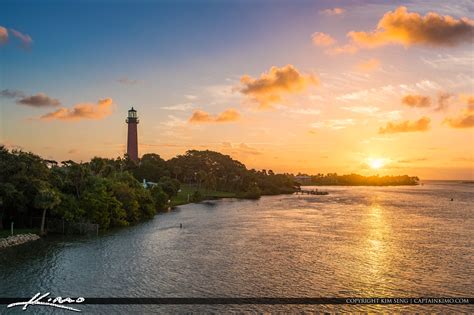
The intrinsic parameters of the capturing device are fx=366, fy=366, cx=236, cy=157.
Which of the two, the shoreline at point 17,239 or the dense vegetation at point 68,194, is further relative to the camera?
the dense vegetation at point 68,194

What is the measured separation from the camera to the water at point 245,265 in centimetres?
3306

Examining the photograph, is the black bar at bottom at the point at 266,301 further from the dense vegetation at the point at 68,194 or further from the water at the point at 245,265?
the dense vegetation at the point at 68,194

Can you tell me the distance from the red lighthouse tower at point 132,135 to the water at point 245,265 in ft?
266

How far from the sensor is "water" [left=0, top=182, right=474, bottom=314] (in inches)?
1302

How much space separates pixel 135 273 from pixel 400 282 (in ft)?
89.0

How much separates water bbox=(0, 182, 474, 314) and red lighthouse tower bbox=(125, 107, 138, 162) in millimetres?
81101

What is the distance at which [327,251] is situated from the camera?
165 feet

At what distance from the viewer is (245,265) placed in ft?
139

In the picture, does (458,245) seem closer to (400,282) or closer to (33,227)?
(400,282)

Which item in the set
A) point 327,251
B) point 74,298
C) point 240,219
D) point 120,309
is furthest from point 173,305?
point 240,219
